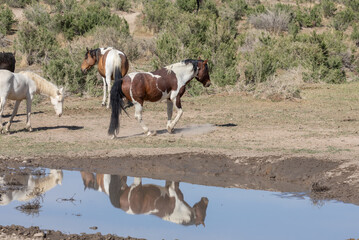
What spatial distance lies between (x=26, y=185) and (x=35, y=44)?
19.6 m

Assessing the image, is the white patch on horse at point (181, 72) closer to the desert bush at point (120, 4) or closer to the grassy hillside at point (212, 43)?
the grassy hillside at point (212, 43)

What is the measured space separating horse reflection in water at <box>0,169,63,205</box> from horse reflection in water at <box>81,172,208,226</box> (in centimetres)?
54

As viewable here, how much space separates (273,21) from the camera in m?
40.7

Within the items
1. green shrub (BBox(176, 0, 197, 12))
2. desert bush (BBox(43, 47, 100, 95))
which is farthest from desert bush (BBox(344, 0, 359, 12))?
desert bush (BBox(43, 47, 100, 95))

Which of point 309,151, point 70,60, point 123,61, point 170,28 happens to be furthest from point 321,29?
point 309,151

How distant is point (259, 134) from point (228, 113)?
11.1 ft

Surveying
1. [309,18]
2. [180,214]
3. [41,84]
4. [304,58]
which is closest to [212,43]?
[304,58]

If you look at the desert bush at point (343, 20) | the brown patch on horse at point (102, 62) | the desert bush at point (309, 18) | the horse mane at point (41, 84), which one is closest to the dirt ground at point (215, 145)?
the horse mane at point (41, 84)

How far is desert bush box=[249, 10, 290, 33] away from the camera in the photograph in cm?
4047

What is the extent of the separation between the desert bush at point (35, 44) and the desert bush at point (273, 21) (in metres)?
16.4

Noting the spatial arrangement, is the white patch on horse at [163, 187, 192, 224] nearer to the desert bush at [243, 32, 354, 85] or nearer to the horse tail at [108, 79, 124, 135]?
the horse tail at [108, 79, 124, 135]

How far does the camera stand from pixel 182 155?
38.8 ft

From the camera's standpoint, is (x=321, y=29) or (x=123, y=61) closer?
(x=123, y=61)

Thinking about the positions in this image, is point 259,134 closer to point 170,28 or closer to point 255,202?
point 255,202
